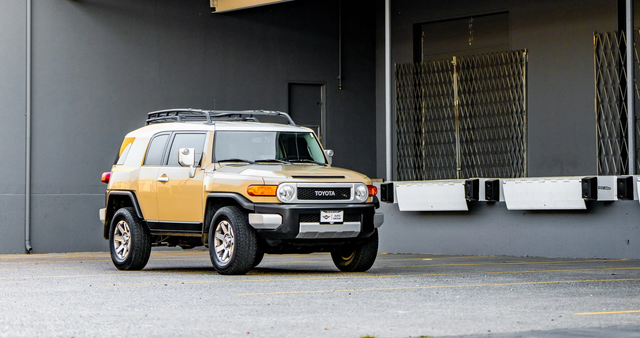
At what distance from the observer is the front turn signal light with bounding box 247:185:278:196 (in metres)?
12.2

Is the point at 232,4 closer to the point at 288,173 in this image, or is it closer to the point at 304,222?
the point at 288,173

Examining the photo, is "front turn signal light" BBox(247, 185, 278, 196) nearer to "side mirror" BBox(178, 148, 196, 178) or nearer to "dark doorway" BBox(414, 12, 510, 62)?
"side mirror" BBox(178, 148, 196, 178)

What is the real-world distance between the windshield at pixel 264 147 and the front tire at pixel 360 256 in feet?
4.32

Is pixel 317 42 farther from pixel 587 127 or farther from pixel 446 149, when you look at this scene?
pixel 587 127

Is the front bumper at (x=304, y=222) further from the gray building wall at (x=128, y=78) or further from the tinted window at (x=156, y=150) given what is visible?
the gray building wall at (x=128, y=78)

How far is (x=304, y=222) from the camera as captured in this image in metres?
12.2

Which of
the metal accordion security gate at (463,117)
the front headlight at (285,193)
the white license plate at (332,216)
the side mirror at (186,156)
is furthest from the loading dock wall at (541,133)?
the side mirror at (186,156)

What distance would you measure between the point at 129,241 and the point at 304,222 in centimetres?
276

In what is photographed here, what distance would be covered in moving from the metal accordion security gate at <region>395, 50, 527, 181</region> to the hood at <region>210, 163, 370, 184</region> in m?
7.34

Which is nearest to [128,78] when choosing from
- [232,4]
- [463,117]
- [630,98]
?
[232,4]

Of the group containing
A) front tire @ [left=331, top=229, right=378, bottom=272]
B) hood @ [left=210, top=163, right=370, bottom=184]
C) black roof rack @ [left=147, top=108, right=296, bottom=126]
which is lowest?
front tire @ [left=331, top=229, right=378, bottom=272]

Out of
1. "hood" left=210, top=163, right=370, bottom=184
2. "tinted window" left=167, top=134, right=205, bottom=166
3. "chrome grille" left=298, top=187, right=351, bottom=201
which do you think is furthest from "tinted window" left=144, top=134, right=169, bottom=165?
"chrome grille" left=298, top=187, right=351, bottom=201

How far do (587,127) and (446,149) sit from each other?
3088 millimetres

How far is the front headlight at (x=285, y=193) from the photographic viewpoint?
12172mm
